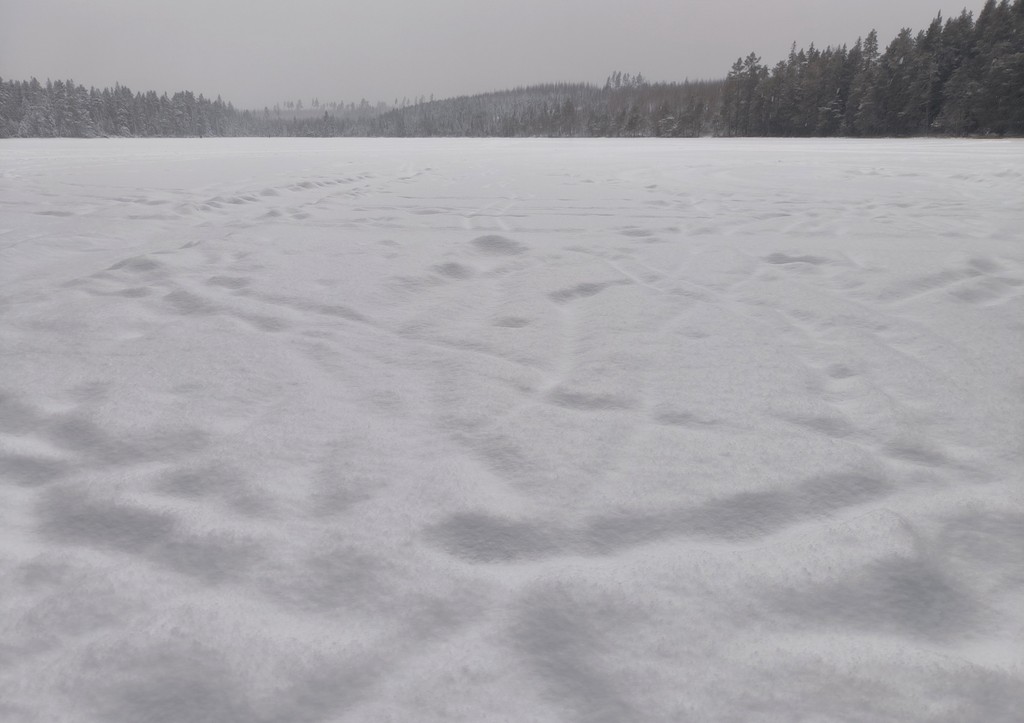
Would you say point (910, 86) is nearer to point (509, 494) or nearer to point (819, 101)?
point (819, 101)

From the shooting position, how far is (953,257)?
2.69m

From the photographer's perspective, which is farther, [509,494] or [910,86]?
[910,86]

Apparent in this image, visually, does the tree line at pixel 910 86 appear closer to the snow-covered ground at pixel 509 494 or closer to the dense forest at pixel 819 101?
the dense forest at pixel 819 101

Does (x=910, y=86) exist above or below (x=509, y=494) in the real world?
above

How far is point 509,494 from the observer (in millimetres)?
1040

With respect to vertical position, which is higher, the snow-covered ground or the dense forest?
the dense forest

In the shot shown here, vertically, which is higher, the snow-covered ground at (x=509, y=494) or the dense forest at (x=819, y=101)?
the dense forest at (x=819, y=101)

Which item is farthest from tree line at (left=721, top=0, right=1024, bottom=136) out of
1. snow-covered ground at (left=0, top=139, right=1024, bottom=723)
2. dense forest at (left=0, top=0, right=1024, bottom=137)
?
snow-covered ground at (left=0, top=139, right=1024, bottom=723)

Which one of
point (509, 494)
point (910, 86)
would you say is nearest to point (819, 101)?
point (910, 86)

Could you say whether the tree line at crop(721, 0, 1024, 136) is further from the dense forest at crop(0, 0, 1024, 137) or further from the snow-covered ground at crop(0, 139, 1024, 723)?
the snow-covered ground at crop(0, 139, 1024, 723)

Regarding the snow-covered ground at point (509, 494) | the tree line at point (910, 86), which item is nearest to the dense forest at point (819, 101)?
the tree line at point (910, 86)

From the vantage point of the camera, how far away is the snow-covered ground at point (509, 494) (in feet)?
2.25

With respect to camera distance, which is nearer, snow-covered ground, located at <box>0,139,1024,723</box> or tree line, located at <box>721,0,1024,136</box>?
snow-covered ground, located at <box>0,139,1024,723</box>

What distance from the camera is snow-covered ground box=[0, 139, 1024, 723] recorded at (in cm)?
69
